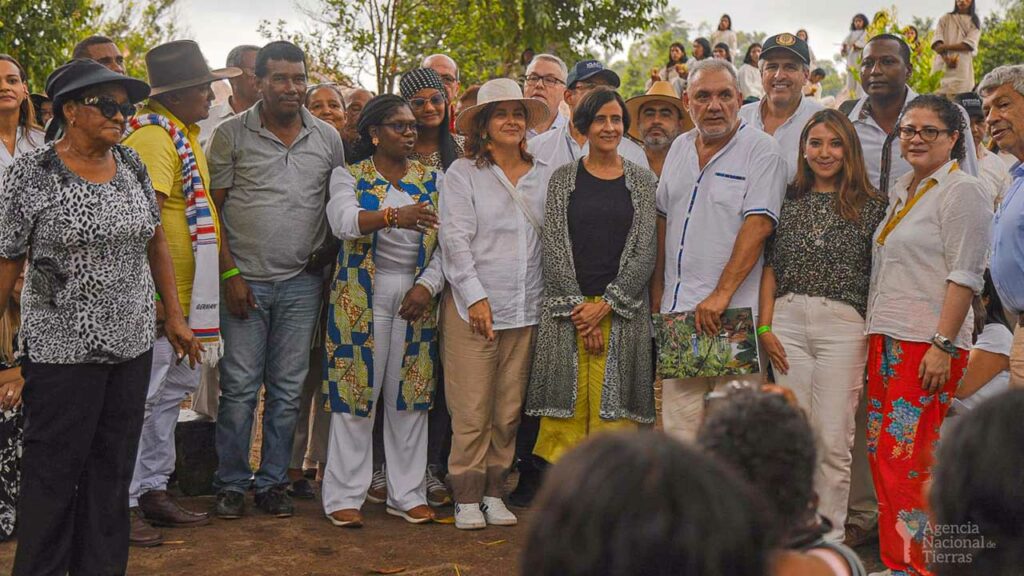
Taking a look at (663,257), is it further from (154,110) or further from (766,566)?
(766,566)

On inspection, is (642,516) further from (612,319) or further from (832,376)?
(612,319)

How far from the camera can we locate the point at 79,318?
401 centimetres

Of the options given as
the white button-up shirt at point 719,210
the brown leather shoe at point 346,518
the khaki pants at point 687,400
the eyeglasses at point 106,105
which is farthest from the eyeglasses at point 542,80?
the eyeglasses at point 106,105

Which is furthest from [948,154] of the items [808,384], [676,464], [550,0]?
[550,0]

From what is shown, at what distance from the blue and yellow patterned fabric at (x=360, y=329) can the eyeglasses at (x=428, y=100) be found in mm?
619

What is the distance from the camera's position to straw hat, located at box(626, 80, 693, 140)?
21.5ft

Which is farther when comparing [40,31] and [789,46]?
[40,31]

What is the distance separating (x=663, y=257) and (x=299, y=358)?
81.1 inches

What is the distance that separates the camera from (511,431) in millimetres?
5750

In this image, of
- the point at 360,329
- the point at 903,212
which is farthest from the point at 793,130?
the point at 360,329

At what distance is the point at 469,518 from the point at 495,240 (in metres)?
1.48

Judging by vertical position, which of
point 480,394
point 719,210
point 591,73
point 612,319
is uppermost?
point 591,73

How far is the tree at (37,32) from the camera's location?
11.4m

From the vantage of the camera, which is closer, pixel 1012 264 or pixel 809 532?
pixel 809 532
